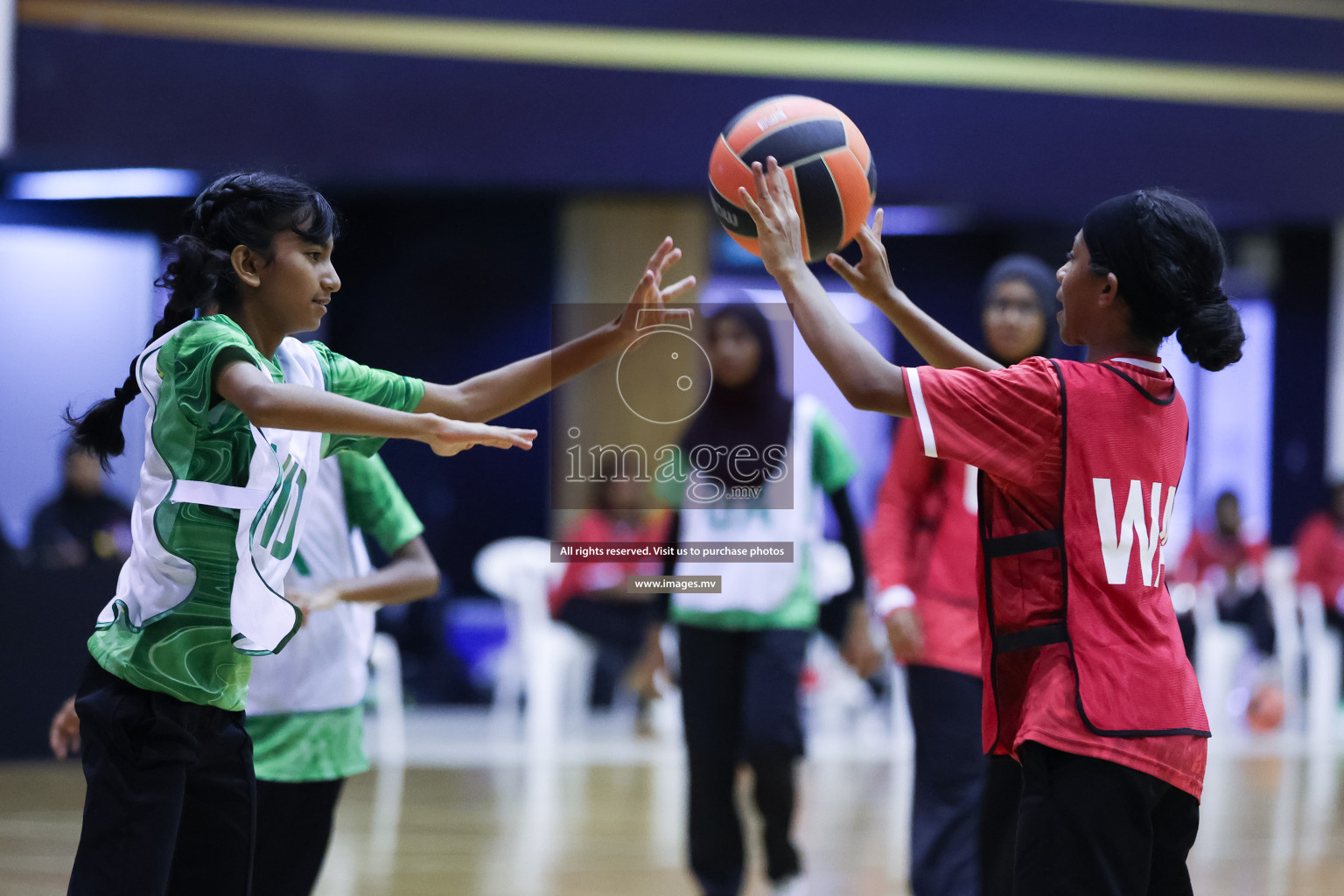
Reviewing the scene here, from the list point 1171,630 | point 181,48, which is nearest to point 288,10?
point 181,48

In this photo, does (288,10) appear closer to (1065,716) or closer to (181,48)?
(181,48)

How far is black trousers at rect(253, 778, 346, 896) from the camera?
104 inches

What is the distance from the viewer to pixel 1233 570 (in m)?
8.85

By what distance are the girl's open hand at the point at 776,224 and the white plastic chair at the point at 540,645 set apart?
560cm

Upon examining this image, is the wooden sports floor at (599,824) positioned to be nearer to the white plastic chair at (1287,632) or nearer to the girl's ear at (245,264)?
the white plastic chair at (1287,632)

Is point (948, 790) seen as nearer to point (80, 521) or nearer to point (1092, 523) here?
point (1092, 523)

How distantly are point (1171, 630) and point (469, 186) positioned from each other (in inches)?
292

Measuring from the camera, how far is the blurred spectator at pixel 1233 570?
8.62 m

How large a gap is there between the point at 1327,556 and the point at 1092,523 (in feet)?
25.6

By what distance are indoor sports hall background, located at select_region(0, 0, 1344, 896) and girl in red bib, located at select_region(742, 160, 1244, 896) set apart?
12.9ft

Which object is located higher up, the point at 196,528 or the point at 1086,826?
the point at 196,528

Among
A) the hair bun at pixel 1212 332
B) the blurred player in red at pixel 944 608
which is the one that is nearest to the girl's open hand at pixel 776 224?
the hair bun at pixel 1212 332

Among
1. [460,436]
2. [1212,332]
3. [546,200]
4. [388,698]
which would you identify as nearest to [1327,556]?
[388,698]

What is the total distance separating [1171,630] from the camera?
2043 millimetres
